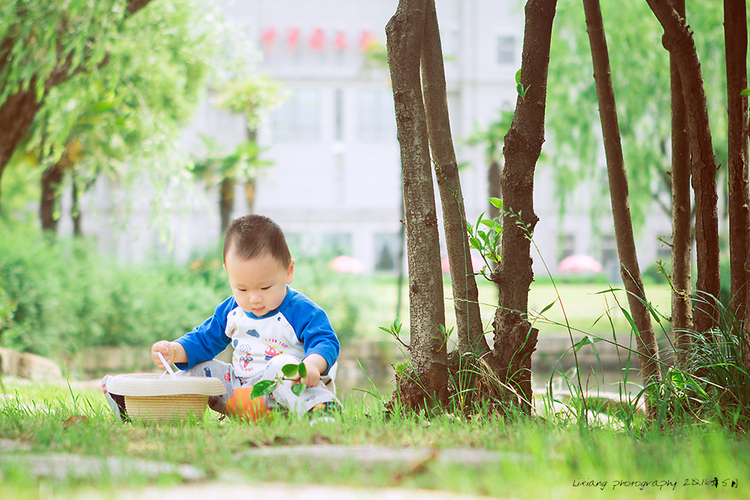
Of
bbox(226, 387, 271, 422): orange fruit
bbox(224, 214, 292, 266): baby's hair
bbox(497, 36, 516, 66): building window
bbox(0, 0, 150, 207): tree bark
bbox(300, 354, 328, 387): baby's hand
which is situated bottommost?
bbox(226, 387, 271, 422): orange fruit

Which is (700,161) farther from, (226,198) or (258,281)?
(226,198)

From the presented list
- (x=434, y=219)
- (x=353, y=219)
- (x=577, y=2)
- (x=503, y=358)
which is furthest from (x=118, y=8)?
(x=353, y=219)

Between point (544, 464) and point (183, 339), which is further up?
point (183, 339)

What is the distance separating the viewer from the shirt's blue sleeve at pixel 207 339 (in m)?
2.37

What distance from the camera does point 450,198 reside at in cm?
226

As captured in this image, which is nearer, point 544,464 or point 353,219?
point 544,464

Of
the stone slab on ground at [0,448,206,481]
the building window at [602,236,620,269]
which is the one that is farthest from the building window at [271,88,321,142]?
the stone slab on ground at [0,448,206,481]

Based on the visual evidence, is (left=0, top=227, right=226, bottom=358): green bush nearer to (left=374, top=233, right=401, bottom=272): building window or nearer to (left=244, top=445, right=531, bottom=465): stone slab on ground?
(left=244, top=445, right=531, bottom=465): stone slab on ground

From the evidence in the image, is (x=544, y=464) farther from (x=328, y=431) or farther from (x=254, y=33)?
(x=254, y=33)

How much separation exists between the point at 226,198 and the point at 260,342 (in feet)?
42.2

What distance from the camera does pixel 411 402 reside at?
211cm

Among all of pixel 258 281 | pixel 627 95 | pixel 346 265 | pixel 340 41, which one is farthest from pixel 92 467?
pixel 340 41

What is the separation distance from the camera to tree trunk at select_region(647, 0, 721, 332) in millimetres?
2150

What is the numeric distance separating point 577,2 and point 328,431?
1264cm
